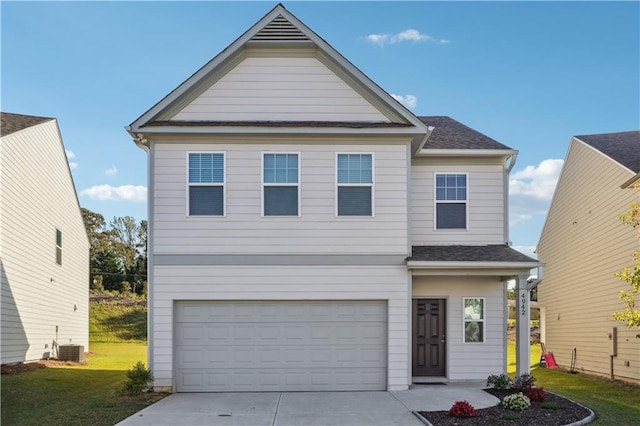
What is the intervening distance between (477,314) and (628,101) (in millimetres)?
9663

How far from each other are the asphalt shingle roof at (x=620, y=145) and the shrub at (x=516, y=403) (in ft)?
27.4

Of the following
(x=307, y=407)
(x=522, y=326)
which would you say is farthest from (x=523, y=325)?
(x=307, y=407)

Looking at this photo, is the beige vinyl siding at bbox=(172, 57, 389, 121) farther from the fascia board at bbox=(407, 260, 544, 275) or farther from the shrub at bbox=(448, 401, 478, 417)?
the shrub at bbox=(448, 401, 478, 417)

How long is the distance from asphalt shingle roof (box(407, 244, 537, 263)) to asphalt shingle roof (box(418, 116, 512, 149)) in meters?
2.53

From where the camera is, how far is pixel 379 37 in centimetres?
1673

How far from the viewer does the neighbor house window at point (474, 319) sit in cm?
1477

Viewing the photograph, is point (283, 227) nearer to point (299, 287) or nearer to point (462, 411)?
point (299, 287)

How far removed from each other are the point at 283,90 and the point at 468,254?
5.80 m

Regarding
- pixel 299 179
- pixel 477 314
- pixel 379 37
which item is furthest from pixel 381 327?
pixel 379 37

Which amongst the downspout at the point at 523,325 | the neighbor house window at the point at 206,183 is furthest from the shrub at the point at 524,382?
the neighbor house window at the point at 206,183

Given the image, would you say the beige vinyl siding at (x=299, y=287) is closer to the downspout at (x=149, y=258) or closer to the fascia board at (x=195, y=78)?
the downspout at (x=149, y=258)

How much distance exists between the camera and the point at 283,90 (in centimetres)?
1403

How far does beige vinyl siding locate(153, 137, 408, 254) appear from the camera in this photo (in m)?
13.5

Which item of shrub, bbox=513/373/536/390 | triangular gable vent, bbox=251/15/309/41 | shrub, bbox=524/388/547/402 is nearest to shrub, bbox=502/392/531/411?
shrub, bbox=524/388/547/402
